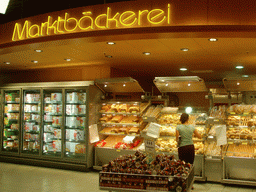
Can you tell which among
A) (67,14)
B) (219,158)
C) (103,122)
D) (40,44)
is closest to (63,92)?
(103,122)

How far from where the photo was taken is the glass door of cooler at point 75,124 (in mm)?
7598

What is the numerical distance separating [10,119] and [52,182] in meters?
3.66

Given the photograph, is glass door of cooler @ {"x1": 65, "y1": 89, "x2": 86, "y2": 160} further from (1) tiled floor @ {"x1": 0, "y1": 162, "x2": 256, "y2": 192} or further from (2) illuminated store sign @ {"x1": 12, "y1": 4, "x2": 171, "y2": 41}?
(2) illuminated store sign @ {"x1": 12, "y1": 4, "x2": 171, "y2": 41}

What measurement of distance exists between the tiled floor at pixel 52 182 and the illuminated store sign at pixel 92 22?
347 cm

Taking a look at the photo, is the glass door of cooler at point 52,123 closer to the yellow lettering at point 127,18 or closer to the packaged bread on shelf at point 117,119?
the packaged bread on shelf at point 117,119

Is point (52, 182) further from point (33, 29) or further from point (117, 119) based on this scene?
point (33, 29)

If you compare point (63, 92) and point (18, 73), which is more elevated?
A: point (18, 73)

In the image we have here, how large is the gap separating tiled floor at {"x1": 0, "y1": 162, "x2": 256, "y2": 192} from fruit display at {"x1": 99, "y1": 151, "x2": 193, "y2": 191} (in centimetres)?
254

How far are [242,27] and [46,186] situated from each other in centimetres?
527

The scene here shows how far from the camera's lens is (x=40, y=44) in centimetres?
605

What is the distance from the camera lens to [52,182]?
6.34m

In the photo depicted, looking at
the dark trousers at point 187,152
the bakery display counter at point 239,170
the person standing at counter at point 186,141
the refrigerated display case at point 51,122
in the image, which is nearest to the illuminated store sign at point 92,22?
the refrigerated display case at point 51,122

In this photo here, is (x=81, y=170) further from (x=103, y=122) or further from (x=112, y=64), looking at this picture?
(x=112, y=64)

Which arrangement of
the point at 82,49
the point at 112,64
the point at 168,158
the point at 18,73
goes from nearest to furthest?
1. the point at 168,158
2. the point at 82,49
3. the point at 112,64
4. the point at 18,73
